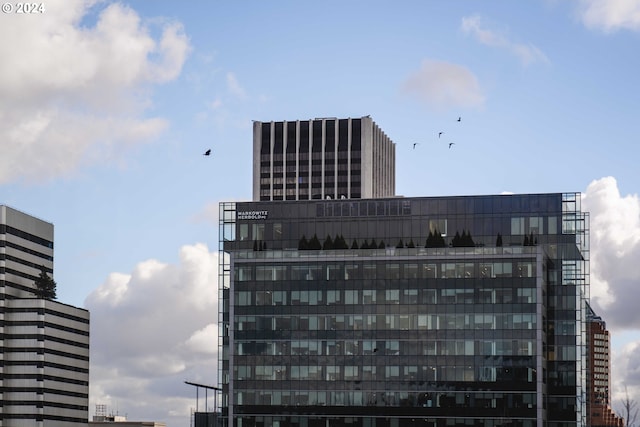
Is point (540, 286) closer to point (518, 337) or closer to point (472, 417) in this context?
point (518, 337)

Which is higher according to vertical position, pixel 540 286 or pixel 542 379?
pixel 540 286

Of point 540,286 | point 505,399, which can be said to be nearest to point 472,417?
point 505,399

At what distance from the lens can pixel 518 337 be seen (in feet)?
654

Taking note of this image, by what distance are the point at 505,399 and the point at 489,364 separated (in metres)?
6.04

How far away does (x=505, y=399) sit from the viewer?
19912 centimetres

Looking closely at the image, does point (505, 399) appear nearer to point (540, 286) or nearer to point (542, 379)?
point (542, 379)

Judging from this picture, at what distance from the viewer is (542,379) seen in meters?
200

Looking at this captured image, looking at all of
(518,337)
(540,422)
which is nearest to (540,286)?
(518,337)

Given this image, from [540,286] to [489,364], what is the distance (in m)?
14.8

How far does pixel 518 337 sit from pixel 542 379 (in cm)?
771

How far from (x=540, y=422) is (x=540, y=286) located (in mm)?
21371

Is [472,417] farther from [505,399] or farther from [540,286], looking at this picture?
[540,286]

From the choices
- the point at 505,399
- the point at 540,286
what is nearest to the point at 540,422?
the point at 505,399

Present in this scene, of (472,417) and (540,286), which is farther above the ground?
(540,286)
